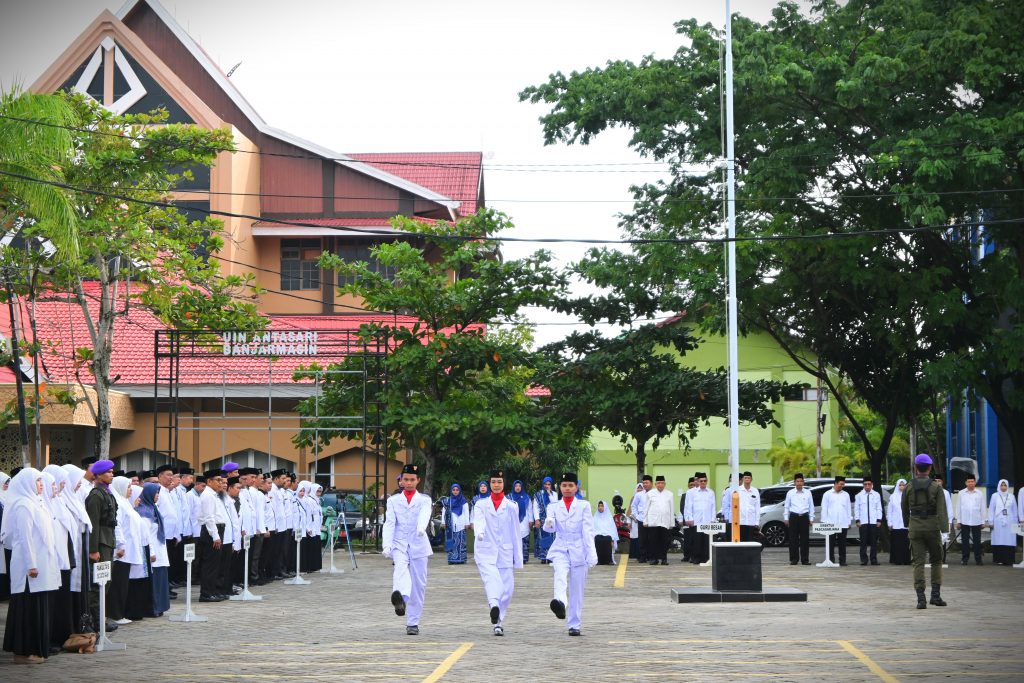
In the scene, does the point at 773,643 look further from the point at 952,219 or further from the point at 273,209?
the point at 273,209

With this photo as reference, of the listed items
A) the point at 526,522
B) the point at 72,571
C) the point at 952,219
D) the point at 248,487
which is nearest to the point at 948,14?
the point at 952,219

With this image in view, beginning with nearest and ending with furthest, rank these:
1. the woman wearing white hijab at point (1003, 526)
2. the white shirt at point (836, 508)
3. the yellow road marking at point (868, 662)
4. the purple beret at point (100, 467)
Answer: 1. the yellow road marking at point (868, 662)
2. the purple beret at point (100, 467)
3. the woman wearing white hijab at point (1003, 526)
4. the white shirt at point (836, 508)

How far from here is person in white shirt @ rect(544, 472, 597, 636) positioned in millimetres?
15500

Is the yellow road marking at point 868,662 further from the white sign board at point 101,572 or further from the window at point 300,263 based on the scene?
the window at point 300,263

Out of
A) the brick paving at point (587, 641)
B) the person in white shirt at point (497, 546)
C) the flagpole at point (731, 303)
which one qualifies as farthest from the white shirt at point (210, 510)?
the flagpole at point (731, 303)

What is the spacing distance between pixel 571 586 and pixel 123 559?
215 inches

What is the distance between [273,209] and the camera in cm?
4281

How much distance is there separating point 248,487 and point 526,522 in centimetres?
1036

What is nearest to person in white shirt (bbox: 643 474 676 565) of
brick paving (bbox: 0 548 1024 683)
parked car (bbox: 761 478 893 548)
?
parked car (bbox: 761 478 893 548)

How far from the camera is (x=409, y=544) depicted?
1581 cm

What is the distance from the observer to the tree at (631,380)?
3438 centimetres

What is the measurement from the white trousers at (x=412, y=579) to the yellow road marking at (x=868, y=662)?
15.2ft

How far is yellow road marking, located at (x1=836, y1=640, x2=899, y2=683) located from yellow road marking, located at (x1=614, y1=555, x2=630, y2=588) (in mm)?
9972

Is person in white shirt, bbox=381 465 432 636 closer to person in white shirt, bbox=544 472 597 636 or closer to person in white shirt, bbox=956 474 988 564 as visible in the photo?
person in white shirt, bbox=544 472 597 636
